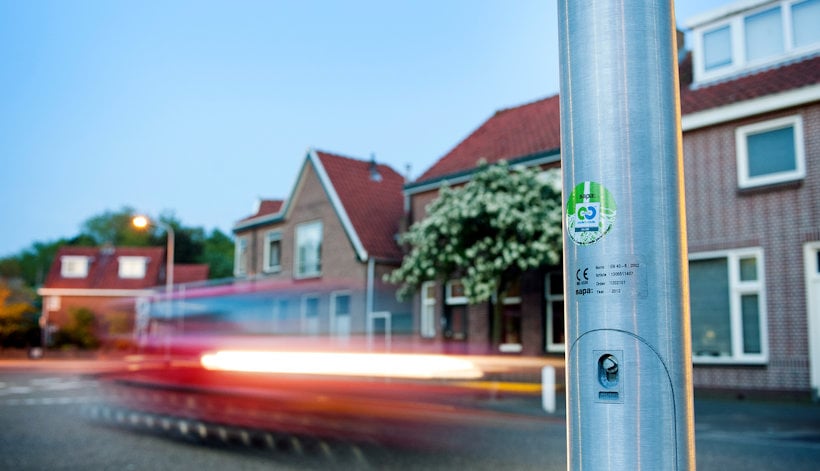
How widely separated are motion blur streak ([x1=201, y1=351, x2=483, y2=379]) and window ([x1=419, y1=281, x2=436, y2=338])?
545 centimetres

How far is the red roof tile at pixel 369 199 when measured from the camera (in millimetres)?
28703

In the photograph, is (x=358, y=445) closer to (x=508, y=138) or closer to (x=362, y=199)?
(x=508, y=138)

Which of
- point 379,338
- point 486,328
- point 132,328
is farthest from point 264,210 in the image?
point 132,328

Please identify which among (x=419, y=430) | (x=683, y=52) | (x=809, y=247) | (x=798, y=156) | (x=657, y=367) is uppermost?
(x=683, y=52)

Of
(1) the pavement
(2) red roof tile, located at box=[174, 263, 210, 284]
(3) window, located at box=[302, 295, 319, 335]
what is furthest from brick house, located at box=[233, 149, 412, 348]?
(2) red roof tile, located at box=[174, 263, 210, 284]

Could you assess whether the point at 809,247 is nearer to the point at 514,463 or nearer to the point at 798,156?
the point at 798,156

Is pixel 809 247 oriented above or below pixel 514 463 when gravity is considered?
above

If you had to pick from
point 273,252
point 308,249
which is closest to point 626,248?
point 308,249

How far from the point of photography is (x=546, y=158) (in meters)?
21.5

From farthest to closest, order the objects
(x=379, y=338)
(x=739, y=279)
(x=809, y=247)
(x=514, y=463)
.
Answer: (x=379, y=338) → (x=739, y=279) → (x=809, y=247) → (x=514, y=463)

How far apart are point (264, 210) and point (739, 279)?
25047 mm

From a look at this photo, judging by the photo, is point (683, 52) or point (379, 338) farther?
point (379, 338)

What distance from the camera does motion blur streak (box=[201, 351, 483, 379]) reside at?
61.7 ft

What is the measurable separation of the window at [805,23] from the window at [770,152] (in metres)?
2.19
